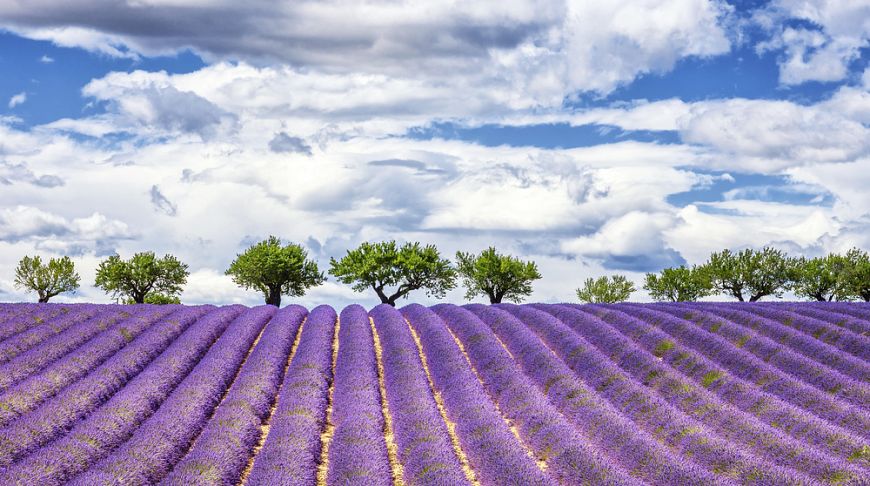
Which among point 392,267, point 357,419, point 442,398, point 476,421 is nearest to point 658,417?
point 476,421

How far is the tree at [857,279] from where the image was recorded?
196ft

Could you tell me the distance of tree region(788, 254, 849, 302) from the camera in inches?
2431

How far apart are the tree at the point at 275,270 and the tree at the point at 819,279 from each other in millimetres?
39258

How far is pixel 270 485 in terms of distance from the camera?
12.1 metres

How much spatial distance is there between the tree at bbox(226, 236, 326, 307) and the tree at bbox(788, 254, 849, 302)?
3926 centimetres

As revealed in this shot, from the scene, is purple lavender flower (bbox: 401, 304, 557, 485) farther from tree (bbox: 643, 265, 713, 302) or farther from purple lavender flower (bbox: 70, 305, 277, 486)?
tree (bbox: 643, 265, 713, 302)

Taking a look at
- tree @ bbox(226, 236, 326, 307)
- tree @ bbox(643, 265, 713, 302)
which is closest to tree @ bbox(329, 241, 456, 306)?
tree @ bbox(226, 236, 326, 307)

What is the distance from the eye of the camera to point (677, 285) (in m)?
69.8

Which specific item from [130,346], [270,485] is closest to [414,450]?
[270,485]

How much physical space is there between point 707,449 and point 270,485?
7.96 metres

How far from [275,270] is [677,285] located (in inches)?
1448

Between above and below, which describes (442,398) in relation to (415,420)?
above

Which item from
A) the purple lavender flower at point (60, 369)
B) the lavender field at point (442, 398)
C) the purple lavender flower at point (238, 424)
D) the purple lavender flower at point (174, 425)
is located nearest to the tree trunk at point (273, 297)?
the lavender field at point (442, 398)

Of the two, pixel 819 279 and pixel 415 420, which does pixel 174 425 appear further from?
pixel 819 279
